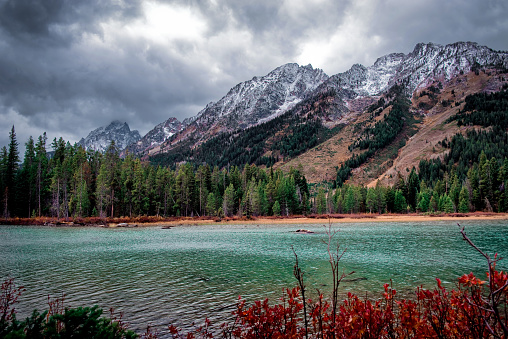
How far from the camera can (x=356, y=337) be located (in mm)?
5387

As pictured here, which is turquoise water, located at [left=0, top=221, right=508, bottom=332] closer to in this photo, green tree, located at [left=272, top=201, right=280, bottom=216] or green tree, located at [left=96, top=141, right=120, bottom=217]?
green tree, located at [left=96, top=141, right=120, bottom=217]

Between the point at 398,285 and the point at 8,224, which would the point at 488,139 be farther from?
the point at 8,224

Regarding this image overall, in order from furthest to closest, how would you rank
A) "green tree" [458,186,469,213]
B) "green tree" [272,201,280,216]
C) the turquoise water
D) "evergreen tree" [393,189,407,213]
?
"evergreen tree" [393,189,407,213] → "green tree" [458,186,469,213] → "green tree" [272,201,280,216] → the turquoise water

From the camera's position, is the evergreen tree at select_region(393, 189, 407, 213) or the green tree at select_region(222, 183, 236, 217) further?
the evergreen tree at select_region(393, 189, 407, 213)

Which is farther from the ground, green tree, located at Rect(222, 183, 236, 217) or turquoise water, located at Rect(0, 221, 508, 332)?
green tree, located at Rect(222, 183, 236, 217)

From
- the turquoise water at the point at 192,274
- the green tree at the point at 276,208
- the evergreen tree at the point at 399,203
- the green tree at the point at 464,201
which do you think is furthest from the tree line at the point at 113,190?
the turquoise water at the point at 192,274

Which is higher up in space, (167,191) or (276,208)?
(167,191)

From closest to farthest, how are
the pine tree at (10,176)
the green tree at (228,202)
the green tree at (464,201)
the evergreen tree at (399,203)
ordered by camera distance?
the pine tree at (10,176), the green tree at (228,202), the green tree at (464,201), the evergreen tree at (399,203)

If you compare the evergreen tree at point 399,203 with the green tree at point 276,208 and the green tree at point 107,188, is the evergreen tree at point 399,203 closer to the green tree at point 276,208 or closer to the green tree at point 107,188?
the green tree at point 276,208

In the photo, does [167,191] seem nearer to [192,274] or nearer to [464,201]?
[192,274]

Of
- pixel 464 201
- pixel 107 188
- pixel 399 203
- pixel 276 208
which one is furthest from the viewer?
pixel 399 203

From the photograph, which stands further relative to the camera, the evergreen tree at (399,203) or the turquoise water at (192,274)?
the evergreen tree at (399,203)

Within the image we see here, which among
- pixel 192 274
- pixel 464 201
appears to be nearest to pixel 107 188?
pixel 192 274

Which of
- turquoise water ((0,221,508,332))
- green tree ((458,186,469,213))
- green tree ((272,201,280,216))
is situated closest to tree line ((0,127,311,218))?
green tree ((272,201,280,216))
